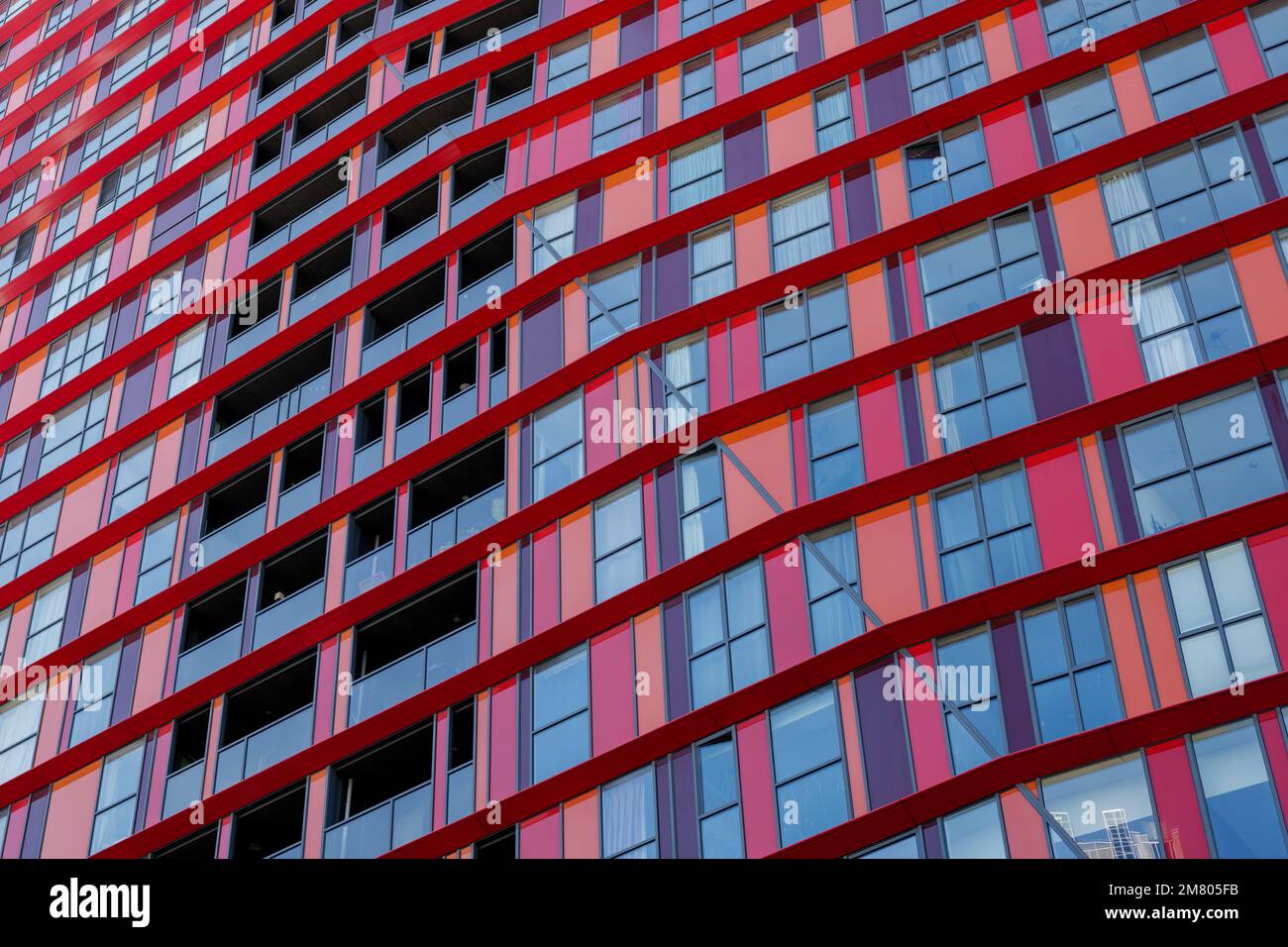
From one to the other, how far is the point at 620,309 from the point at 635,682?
8.64 metres

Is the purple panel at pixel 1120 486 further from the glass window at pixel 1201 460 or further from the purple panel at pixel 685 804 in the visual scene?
the purple panel at pixel 685 804

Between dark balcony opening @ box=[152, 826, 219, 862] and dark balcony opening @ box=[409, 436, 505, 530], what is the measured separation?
7.27 metres

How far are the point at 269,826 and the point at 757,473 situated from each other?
484 inches

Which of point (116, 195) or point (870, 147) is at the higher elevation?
point (116, 195)

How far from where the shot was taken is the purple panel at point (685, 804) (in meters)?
28.0

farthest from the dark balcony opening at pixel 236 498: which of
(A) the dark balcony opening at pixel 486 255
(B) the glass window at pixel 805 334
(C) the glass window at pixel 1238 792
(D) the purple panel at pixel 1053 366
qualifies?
(C) the glass window at pixel 1238 792

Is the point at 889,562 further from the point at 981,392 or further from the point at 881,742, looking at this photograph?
the point at 981,392

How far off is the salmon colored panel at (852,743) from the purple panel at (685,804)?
9.10 feet

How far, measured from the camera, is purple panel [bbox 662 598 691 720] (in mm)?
29438

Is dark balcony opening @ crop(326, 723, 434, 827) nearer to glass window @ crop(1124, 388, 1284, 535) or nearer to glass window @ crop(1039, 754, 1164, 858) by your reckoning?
glass window @ crop(1039, 754, 1164, 858)

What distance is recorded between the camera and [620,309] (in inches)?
1380

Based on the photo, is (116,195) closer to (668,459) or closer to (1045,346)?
(668,459)

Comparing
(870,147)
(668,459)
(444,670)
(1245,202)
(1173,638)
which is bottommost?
(1173,638)

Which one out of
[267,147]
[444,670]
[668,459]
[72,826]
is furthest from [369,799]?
[267,147]
